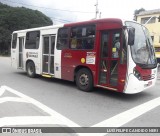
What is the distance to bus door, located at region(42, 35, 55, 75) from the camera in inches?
399

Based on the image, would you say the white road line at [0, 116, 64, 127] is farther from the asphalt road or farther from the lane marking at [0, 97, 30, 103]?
the lane marking at [0, 97, 30, 103]

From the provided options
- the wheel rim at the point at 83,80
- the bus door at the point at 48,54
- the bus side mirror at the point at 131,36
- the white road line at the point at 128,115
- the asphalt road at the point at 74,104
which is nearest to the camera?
the white road line at the point at 128,115

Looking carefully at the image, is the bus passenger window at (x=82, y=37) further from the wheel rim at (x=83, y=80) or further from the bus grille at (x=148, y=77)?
the bus grille at (x=148, y=77)

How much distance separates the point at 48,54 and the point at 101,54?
3.44m

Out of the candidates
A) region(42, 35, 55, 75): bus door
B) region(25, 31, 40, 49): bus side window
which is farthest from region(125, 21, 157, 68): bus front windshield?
region(25, 31, 40, 49): bus side window

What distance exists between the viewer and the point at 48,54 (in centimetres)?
1034

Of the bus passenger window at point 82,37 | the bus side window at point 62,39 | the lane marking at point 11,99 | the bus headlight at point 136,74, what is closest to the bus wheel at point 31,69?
the bus side window at point 62,39

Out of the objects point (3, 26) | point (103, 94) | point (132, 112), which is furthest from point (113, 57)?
point (3, 26)

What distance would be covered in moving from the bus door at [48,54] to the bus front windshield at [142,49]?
13.8ft

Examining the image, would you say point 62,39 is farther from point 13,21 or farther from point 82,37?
point 13,21

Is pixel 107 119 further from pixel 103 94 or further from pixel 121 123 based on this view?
pixel 103 94

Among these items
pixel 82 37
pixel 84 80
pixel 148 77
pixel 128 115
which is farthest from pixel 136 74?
pixel 82 37

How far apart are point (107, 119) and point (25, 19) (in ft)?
144

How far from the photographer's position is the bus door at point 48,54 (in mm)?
10125
